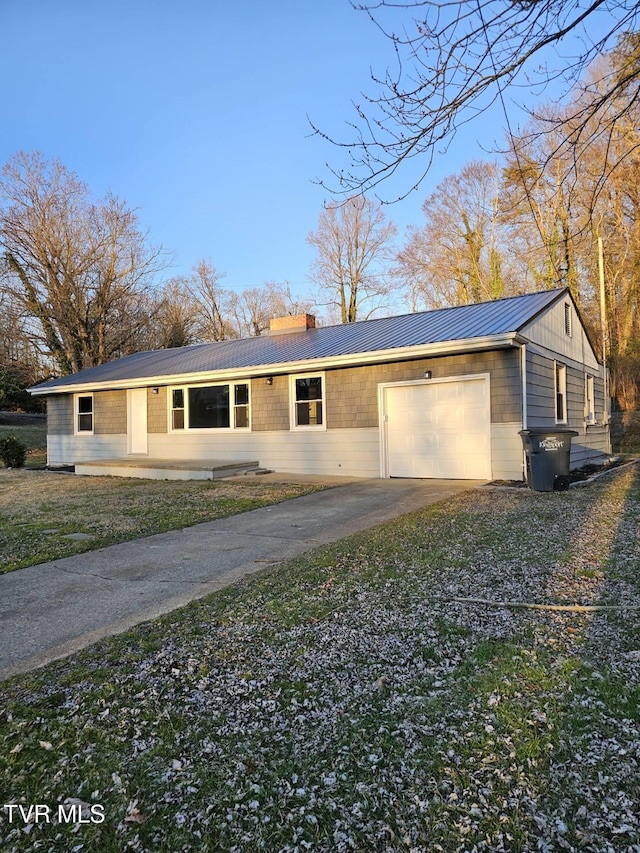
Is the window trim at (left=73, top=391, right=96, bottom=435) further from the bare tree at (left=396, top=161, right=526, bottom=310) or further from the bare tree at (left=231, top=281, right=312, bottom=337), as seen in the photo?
the bare tree at (left=231, top=281, right=312, bottom=337)

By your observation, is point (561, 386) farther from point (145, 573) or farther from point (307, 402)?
point (145, 573)

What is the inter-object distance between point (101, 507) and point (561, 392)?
10419 mm

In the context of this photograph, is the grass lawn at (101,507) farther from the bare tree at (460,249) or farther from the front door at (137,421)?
the bare tree at (460,249)

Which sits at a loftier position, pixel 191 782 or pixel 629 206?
pixel 629 206

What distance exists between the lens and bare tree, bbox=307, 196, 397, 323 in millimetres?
28609

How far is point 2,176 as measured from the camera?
74.0ft

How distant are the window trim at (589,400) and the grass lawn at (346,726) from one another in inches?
478

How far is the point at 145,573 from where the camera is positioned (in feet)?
14.8

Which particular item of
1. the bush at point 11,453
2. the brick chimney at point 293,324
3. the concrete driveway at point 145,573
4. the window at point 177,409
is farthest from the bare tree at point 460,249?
the bush at point 11,453

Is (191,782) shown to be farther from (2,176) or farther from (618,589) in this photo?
(2,176)

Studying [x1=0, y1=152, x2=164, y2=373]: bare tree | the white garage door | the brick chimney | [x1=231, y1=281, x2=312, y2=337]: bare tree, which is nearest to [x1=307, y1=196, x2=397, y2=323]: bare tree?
[x1=231, y1=281, x2=312, y2=337]: bare tree

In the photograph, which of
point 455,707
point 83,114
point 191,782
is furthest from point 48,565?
point 83,114

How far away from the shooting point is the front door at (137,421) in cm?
1491

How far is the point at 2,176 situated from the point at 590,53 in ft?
86.4
